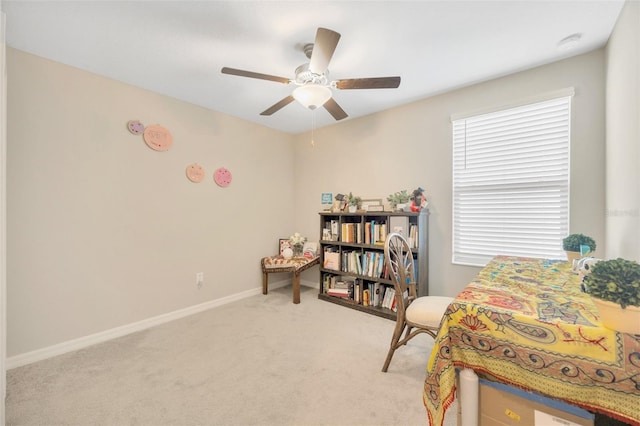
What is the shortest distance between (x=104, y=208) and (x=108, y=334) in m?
1.14

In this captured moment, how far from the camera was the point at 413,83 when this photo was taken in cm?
248

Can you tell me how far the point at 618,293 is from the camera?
0.73 m

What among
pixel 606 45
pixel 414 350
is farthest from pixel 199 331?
pixel 606 45

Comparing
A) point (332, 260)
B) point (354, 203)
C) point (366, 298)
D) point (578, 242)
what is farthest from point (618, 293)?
point (332, 260)

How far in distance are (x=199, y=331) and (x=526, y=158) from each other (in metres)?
3.41

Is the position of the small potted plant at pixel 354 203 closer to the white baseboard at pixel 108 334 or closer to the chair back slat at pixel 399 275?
the chair back slat at pixel 399 275

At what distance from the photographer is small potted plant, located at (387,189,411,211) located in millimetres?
2810

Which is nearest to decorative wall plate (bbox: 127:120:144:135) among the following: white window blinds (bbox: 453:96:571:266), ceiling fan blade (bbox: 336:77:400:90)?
ceiling fan blade (bbox: 336:77:400:90)

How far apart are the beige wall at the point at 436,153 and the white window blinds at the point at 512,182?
9 centimetres

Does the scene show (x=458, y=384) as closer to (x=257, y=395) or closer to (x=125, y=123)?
(x=257, y=395)

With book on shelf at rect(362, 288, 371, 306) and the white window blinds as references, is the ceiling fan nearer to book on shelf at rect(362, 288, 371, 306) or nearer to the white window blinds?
the white window blinds

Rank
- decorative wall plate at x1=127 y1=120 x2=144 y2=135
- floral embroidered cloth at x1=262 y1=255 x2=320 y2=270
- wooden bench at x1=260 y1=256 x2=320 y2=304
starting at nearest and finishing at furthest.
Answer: decorative wall plate at x1=127 y1=120 x2=144 y2=135 → wooden bench at x1=260 y1=256 x2=320 y2=304 → floral embroidered cloth at x1=262 y1=255 x2=320 y2=270

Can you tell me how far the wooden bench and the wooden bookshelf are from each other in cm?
21

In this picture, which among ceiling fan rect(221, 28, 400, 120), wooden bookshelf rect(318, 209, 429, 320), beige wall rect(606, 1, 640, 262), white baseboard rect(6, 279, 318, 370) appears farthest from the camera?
wooden bookshelf rect(318, 209, 429, 320)
